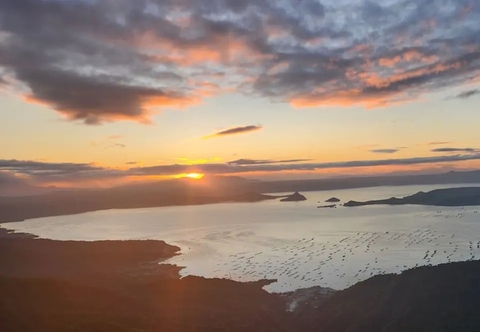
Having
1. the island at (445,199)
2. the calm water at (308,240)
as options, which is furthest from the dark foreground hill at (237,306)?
the island at (445,199)

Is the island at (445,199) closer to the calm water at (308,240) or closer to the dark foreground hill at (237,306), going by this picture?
the calm water at (308,240)

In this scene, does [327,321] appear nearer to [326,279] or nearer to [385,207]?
[326,279]

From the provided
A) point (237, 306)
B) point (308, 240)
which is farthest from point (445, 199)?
point (237, 306)

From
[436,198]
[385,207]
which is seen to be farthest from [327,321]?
[436,198]

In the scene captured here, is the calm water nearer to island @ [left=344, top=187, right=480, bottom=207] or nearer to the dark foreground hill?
the dark foreground hill

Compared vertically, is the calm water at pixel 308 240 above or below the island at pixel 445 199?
below
